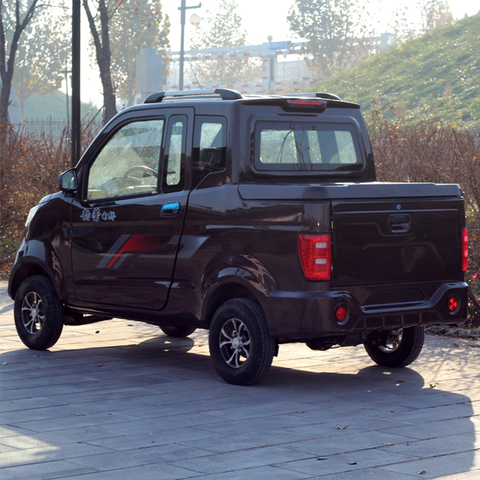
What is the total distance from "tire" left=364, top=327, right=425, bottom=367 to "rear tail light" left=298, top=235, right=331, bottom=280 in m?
1.56

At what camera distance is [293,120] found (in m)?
7.73

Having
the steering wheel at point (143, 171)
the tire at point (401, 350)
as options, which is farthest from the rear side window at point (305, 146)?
the tire at point (401, 350)

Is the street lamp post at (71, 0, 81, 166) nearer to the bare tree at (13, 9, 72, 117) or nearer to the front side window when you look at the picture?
the front side window

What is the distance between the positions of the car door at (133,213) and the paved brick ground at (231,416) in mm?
720

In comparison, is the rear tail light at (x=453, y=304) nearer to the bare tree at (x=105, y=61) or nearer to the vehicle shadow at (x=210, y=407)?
the vehicle shadow at (x=210, y=407)

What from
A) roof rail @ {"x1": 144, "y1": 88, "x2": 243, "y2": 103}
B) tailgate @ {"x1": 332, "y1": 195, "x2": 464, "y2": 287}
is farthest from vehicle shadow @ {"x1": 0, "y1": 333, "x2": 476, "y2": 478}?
roof rail @ {"x1": 144, "y1": 88, "x2": 243, "y2": 103}

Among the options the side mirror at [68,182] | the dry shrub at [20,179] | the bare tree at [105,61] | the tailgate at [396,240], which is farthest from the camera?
the bare tree at [105,61]

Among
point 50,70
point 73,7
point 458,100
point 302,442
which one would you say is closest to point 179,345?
point 302,442

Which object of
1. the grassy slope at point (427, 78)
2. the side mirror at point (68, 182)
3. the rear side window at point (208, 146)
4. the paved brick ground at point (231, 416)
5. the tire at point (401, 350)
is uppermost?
the grassy slope at point (427, 78)

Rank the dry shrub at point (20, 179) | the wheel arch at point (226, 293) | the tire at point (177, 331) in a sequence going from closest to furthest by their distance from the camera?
the wheel arch at point (226, 293)
the tire at point (177, 331)
the dry shrub at point (20, 179)

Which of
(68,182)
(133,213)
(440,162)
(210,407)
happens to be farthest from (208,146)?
(440,162)

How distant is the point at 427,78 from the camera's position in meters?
46.2

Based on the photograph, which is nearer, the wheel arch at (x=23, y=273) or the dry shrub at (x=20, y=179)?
the wheel arch at (x=23, y=273)

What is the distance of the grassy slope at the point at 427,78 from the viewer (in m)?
39.6
